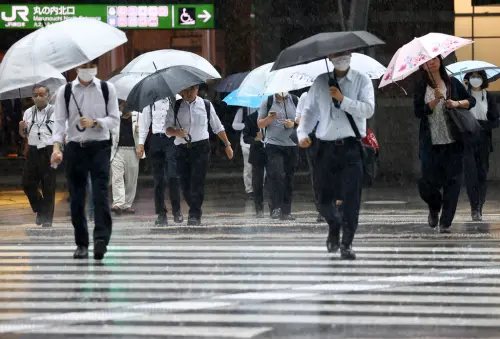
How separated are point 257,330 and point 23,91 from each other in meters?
8.29

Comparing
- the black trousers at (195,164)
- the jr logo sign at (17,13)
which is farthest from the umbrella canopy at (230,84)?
the jr logo sign at (17,13)

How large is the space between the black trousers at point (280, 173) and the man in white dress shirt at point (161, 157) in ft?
3.81

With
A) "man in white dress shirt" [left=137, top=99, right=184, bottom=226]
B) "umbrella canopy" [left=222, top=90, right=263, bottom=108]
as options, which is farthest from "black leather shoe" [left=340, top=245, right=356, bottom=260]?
"umbrella canopy" [left=222, top=90, right=263, bottom=108]

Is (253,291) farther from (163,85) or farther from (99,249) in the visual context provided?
(163,85)

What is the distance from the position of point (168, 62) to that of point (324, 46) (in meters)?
5.16

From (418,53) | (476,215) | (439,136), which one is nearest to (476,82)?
(476,215)

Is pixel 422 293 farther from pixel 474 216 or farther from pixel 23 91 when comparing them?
pixel 23 91

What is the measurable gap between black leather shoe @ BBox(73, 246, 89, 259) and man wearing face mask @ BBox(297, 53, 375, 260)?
2070 millimetres

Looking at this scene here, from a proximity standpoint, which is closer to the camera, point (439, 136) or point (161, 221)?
point (439, 136)

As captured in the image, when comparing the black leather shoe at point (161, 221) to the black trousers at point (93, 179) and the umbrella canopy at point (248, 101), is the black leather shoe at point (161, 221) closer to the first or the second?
the umbrella canopy at point (248, 101)

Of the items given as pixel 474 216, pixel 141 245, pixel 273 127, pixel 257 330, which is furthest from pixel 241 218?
pixel 257 330

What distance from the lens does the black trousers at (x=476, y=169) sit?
15117mm

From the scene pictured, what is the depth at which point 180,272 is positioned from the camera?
1048 centimetres

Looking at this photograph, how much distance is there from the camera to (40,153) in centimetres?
1609
